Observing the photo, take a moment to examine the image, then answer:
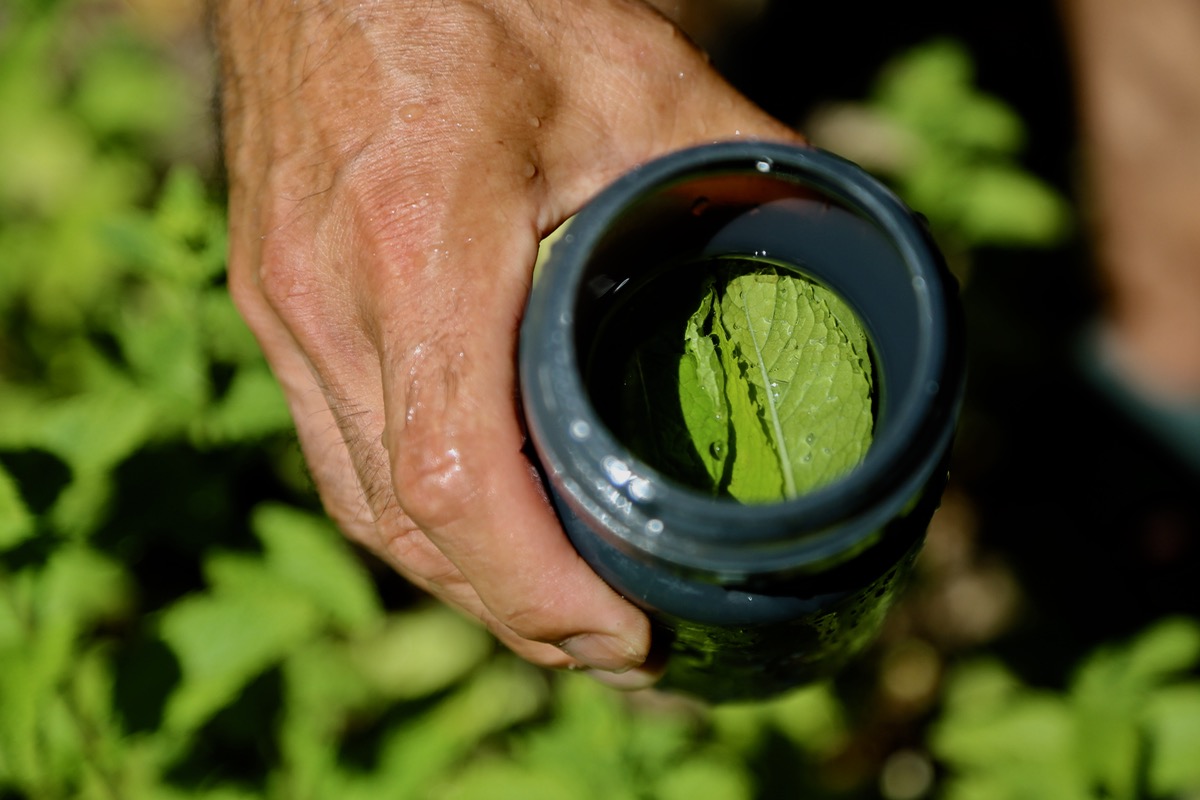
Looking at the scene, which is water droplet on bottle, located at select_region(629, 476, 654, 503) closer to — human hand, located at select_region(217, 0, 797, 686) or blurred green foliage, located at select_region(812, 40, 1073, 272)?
human hand, located at select_region(217, 0, 797, 686)

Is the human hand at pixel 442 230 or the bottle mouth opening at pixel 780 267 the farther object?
the human hand at pixel 442 230

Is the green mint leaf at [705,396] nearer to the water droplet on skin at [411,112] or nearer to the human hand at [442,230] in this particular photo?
the human hand at [442,230]

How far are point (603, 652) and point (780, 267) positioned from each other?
0.46m

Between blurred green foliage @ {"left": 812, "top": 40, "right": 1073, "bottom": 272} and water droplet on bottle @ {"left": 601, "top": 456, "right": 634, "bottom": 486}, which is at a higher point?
water droplet on bottle @ {"left": 601, "top": 456, "right": 634, "bottom": 486}

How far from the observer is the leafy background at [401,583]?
1.61m

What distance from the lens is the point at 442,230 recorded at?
119 cm

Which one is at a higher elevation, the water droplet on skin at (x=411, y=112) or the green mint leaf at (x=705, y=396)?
the water droplet on skin at (x=411, y=112)

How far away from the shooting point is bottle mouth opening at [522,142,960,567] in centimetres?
88

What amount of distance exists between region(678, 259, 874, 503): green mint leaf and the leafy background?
818 millimetres

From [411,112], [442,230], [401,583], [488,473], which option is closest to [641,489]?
[488,473]

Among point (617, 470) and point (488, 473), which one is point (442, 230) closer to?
point (488, 473)

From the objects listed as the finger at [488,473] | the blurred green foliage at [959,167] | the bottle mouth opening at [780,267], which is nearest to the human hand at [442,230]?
the finger at [488,473]

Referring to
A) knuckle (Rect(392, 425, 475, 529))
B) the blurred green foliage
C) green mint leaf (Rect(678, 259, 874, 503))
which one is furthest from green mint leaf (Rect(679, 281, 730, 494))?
the blurred green foliage

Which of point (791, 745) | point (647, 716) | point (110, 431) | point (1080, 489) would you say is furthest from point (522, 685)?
point (1080, 489)
